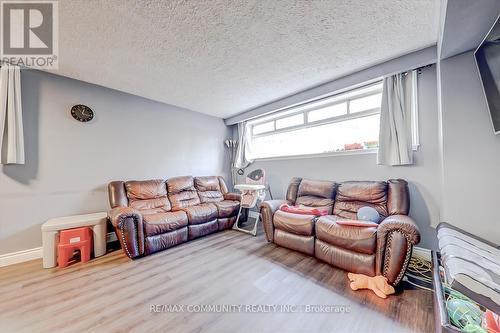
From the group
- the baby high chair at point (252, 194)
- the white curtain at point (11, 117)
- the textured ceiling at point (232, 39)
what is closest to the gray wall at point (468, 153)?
the textured ceiling at point (232, 39)

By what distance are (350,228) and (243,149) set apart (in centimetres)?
292

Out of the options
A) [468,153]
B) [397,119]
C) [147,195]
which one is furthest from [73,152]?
[468,153]

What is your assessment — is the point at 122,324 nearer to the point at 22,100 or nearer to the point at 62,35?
the point at 62,35

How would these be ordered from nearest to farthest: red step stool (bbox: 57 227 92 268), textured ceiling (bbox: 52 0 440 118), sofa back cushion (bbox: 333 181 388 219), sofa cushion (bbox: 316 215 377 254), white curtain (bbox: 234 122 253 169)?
1. textured ceiling (bbox: 52 0 440 118)
2. sofa cushion (bbox: 316 215 377 254)
3. red step stool (bbox: 57 227 92 268)
4. sofa back cushion (bbox: 333 181 388 219)
5. white curtain (bbox: 234 122 253 169)

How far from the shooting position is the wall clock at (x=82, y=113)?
2.64 metres

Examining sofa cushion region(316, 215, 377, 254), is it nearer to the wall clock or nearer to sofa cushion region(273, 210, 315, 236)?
sofa cushion region(273, 210, 315, 236)

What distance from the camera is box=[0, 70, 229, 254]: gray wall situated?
2.30 m

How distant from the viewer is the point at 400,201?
2.12 meters

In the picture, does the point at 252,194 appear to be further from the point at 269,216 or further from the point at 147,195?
the point at 147,195

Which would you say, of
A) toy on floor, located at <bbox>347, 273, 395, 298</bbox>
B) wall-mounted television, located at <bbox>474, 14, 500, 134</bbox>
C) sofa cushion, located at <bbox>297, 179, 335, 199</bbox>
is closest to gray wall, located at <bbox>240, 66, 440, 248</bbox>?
sofa cushion, located at <bbox>297, 179, 335, 199</bbox>

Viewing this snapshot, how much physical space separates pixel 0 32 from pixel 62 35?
0.53 meters

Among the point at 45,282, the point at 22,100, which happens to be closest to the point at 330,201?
the point at 45,282

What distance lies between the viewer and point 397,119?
2348mm

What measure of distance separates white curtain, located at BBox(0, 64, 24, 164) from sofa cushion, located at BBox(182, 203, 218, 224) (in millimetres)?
2025
